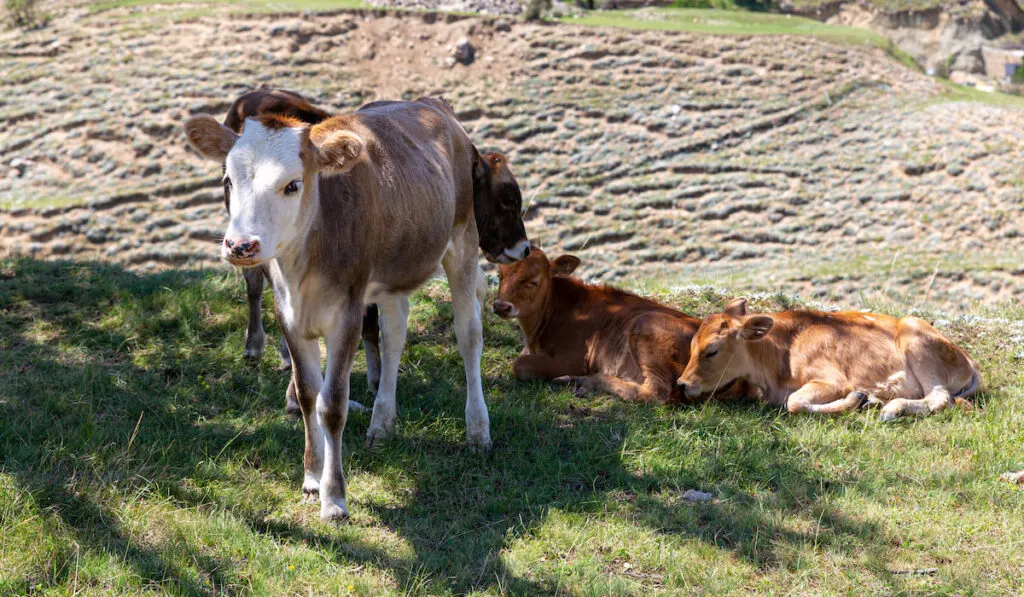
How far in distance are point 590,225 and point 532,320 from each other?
16.5 metres

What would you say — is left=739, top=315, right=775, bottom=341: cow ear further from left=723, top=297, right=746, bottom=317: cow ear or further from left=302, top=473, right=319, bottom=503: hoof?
left=302, top=473, right=319, bottom=503: hoof

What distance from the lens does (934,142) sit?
25750 mm

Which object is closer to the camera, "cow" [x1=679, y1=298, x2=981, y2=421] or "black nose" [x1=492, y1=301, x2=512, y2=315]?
"cow" [x1=679, y1=298, x2=981, y2=421]

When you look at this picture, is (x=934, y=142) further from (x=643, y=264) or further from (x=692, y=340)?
(x=692, y=340)

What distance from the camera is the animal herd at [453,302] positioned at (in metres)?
4.75

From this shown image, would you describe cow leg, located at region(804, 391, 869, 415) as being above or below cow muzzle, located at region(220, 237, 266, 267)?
below

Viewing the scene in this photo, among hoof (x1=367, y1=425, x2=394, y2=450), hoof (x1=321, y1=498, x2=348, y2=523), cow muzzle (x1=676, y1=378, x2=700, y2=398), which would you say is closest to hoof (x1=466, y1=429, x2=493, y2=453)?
hoof (x1=367, y1=425, x2=394, y2=450)

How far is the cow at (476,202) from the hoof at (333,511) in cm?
202

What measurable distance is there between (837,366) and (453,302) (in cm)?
305

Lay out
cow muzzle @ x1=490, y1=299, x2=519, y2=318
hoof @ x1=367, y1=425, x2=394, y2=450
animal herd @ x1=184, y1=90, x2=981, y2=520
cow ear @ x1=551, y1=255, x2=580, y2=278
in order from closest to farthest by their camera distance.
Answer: animal herd @ x1=184, y1=90, x2=981, y2=520 < hoof @ x1=367, y1=425, x2=394, y2=450 < cow muzzle @ x1=490, y1=299, x2=519, y2=318 < cow ear @ x1=551, y1=255, x2=580, y2=278

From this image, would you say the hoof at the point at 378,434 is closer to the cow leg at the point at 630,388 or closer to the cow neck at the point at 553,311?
the cow leg at the point at 630,388

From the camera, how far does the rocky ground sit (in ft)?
73.8

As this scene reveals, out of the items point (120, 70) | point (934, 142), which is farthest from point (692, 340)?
point (120, 70)

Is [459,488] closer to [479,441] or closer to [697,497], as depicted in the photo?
[479,441]
